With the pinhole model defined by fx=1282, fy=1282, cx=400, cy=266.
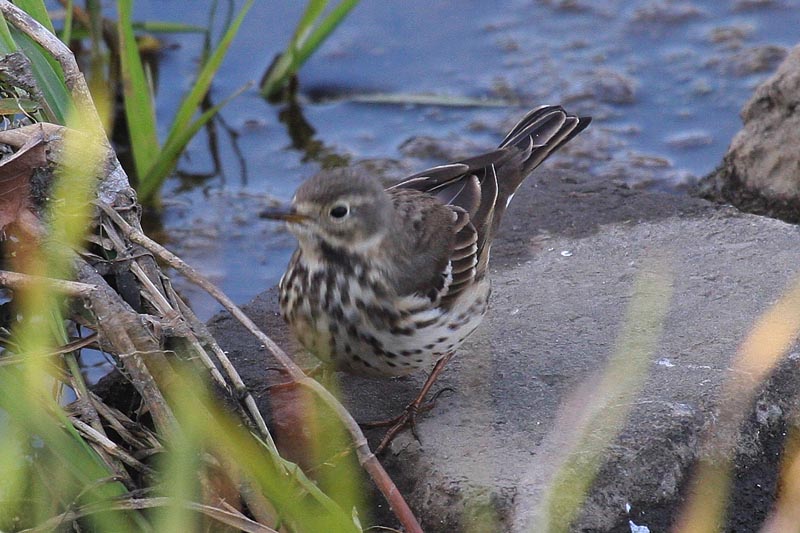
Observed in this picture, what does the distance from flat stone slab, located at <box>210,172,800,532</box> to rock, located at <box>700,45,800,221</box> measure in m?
0.39

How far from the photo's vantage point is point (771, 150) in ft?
19.1

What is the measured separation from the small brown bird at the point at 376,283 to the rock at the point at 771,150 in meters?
1.77

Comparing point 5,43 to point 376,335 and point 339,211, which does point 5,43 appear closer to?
point 339,211

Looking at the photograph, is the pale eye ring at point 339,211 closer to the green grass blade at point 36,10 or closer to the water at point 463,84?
the green grass blade at point 36,10

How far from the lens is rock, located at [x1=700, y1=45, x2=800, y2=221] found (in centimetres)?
577

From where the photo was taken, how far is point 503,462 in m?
4.03

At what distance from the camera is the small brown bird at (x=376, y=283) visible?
4.34 m

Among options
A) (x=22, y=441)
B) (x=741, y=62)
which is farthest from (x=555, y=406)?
(x=741, y=62)

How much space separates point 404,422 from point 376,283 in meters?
0.49

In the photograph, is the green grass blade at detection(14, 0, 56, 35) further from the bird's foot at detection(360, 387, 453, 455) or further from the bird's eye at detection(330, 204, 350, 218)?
the bird's foot at detection(360, 387, 453, 455)

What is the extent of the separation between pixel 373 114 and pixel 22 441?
4205 mm

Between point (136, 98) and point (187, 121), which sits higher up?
point (136, 98)

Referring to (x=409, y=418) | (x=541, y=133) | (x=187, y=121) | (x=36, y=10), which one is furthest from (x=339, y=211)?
(x=187, y=121)

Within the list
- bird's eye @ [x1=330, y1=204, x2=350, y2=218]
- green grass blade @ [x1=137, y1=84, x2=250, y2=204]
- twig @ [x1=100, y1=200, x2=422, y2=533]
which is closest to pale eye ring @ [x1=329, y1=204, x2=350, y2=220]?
bird's eye @ [x1=330, y1=204, x2=350, y2=218]
